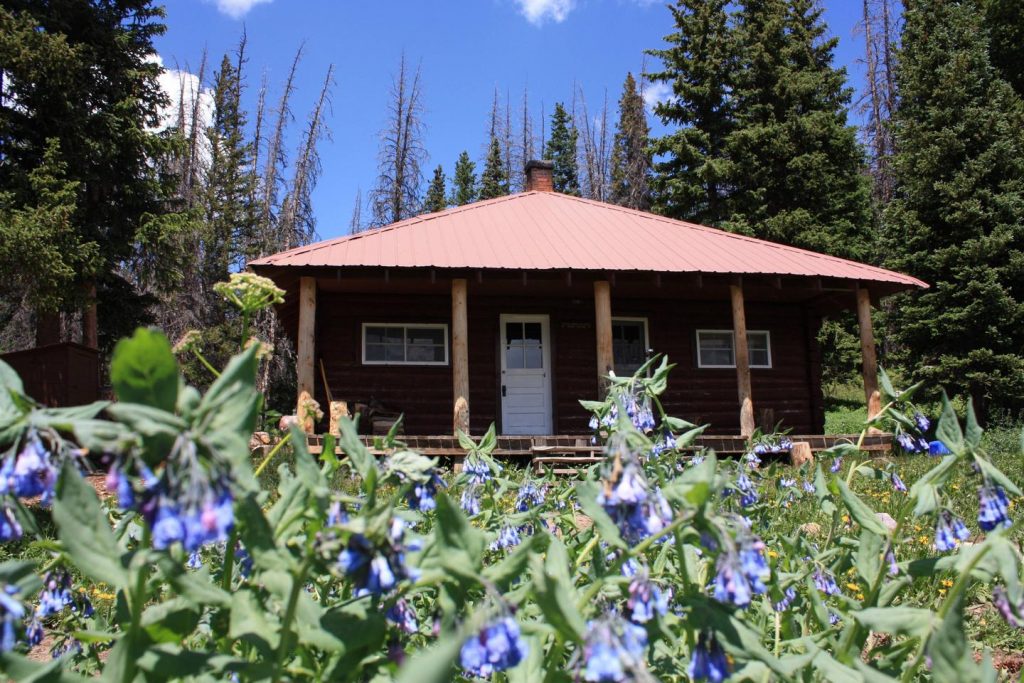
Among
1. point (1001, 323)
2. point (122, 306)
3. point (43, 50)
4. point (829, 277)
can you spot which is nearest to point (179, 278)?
point (122, 306)

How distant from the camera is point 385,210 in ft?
113

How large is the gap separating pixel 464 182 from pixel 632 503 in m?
41.8

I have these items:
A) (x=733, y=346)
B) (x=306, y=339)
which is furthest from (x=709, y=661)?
(x=733, y=346)

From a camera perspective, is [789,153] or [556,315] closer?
[556,315]

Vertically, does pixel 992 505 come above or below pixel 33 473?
below

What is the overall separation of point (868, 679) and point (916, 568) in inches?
16.6

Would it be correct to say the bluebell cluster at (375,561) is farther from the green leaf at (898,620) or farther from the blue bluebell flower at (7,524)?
the green leaf at (898,620)

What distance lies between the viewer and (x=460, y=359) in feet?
37.0

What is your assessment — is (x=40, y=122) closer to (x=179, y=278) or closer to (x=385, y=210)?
(x=179, y=278)

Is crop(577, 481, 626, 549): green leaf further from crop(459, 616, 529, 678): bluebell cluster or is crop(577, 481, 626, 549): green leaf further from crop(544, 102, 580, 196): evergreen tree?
crop(544, 102, 580, 196): evergreen tree

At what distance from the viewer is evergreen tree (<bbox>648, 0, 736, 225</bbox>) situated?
2686 centimetres

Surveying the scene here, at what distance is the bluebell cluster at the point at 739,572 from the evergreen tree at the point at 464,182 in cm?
4141

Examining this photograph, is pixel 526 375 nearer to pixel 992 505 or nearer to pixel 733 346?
pixel 733 346

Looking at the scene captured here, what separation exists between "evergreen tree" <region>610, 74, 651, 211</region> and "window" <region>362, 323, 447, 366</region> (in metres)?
27.3
